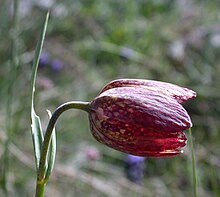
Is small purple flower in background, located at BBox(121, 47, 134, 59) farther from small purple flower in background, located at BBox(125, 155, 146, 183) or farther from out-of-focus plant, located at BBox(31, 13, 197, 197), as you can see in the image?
out-of-focus plant, located at BBox(31, 13, 197, 197)

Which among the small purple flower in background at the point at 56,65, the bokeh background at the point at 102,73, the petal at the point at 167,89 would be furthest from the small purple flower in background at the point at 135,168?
the petal at the point at 167,89

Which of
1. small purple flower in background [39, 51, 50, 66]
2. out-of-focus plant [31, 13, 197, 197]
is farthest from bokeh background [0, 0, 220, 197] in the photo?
out-of-focus plant [31, 13, 197, 197]

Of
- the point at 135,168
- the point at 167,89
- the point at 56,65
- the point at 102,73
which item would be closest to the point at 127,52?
the point at 102,73

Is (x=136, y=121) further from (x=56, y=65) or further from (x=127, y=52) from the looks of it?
(x=127, y=52)

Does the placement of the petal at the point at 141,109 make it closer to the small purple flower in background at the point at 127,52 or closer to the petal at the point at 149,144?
the petal at the point at 149,144

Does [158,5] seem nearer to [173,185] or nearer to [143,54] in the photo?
[143,54]

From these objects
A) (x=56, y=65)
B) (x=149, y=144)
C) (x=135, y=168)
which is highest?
(x=149, y=144)
